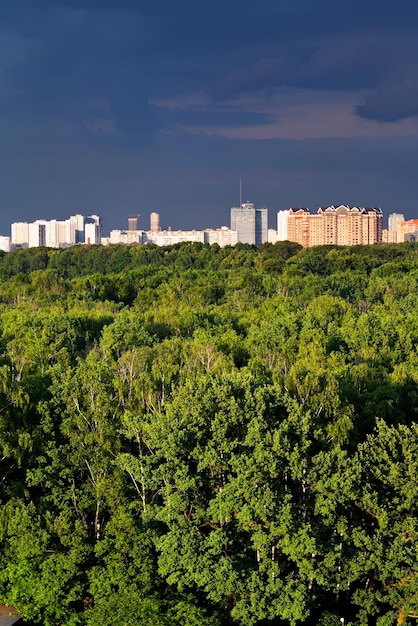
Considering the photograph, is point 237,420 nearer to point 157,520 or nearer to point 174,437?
point 174,437

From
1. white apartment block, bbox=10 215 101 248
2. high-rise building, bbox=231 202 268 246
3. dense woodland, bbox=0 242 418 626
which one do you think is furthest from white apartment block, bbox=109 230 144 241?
dense woodland, bbox=0 242 418 626

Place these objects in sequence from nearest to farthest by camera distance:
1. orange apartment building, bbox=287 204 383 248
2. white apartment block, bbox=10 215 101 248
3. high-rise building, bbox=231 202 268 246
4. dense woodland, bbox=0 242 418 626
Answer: dense woodland, bbox=0 242 418 626 → orange apartment building, bbox=287 204 383 248 → white apartment block, bbox=10 215 101 248 → high-rise building, bbox=231 202 268 246

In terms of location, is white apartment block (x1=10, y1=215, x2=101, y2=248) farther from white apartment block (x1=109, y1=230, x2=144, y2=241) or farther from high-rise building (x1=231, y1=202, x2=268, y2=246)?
high-rise building (x1=231, y1=202, x2=268, y2=246)

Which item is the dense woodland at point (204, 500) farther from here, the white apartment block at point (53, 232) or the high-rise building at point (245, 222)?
the high-rise building at point (245, 222)

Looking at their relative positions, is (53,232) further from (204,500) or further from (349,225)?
(204,500)

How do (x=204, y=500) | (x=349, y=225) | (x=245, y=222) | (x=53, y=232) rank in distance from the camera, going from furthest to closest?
(x=245, y=222) → (x=53, y=232) → (x=349, y=225) → (x=204, y=500)

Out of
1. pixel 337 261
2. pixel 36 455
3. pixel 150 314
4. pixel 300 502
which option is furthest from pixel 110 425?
pixel 337 261

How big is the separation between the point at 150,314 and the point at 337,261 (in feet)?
94.6

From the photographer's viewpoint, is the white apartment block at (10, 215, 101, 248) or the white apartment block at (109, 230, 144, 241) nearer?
the white apartment block at (10, 215, 101, 248)

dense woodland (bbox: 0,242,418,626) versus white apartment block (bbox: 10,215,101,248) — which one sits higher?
white apartment block (bbox: 10,215,101,248)

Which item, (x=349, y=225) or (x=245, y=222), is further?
(x=245, y=222)

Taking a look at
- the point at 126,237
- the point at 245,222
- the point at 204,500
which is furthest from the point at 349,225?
the point at 204,500

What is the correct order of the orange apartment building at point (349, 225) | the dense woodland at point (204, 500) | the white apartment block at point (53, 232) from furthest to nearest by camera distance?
the white apartment block at point (53, 232) < the orange apartment building at point (349, 225) < the dense woodland at point (204, 500)

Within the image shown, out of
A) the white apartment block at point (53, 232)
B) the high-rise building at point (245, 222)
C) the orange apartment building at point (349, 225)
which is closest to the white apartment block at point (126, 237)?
the white apartment block at point (53, 232)
